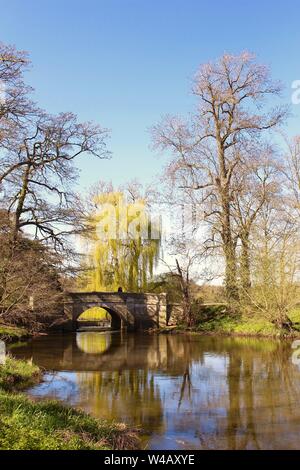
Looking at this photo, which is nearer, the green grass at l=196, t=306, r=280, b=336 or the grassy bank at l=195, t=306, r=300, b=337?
the grassy bank at l=195, t=306, r=300, b=337

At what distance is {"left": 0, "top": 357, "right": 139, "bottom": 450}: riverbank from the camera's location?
575 centimetres

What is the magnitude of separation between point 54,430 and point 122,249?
27.6 m

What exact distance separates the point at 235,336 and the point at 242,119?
13.0 m

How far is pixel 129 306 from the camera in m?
32.8

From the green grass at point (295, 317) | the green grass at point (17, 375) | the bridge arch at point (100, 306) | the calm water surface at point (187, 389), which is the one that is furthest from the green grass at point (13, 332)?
the green grass at point (295, 317)

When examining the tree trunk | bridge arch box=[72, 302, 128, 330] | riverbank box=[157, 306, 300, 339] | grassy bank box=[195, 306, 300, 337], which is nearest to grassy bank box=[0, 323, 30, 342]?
bridge arch box=[72, 302, 128, 330]

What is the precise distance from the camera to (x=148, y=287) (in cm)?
3462

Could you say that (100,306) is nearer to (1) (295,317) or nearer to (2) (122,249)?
(2) (122,249)

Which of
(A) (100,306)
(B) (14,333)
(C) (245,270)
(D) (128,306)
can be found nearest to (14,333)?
(B) (14,333)

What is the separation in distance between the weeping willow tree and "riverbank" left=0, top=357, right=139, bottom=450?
25.2 m

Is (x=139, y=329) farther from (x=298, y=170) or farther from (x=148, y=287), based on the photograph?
(x=298, y=170)

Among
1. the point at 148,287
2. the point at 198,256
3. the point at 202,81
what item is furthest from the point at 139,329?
the point at 202,81

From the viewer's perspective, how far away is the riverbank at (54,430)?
18.9ft

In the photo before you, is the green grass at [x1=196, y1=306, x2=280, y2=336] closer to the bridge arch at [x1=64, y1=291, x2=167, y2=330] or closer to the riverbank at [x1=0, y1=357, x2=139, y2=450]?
the bridge arch at [x1=64, y1=291, x2=167, y2=330]
